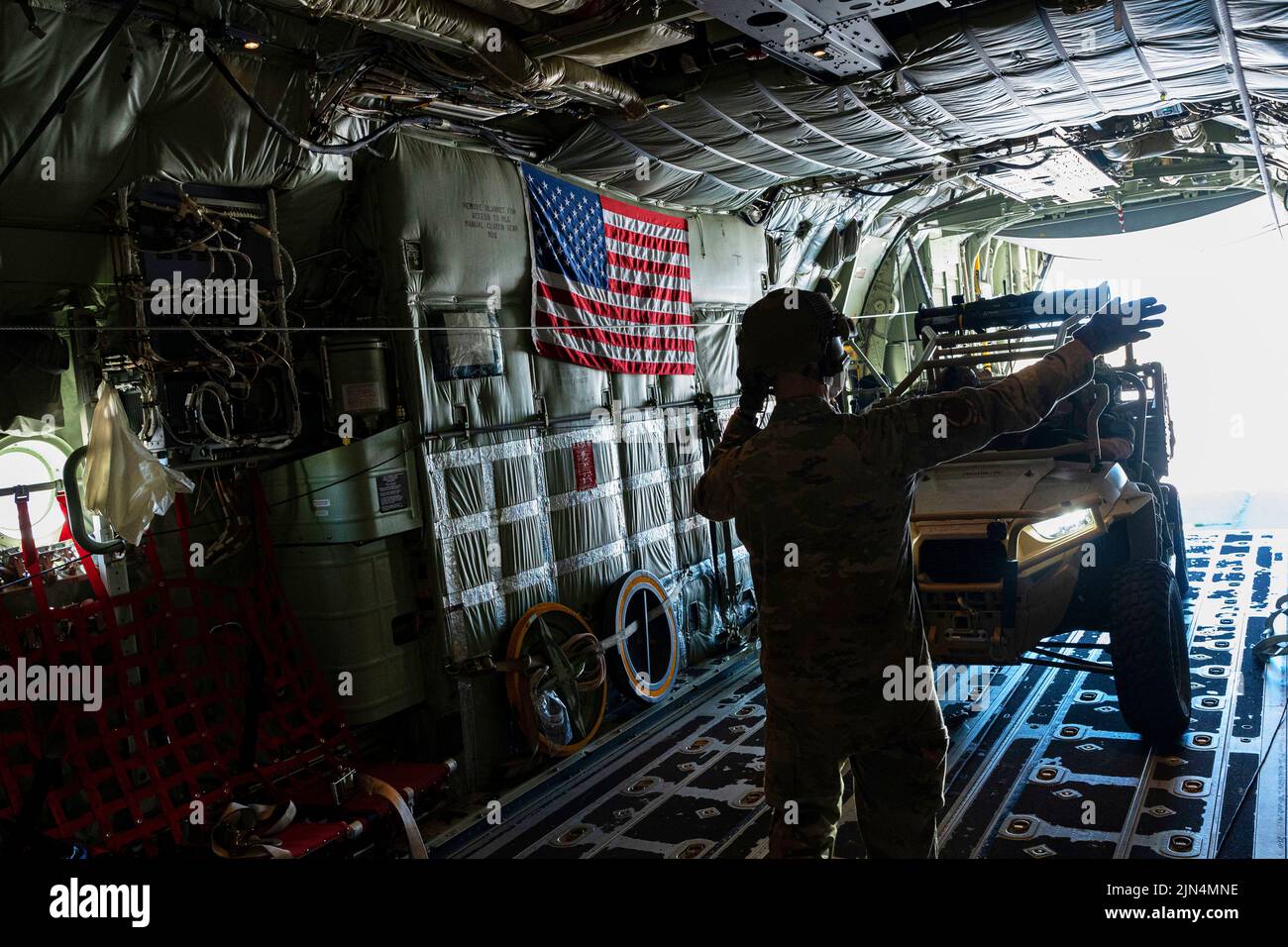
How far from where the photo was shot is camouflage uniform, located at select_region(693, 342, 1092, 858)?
3.21 metres

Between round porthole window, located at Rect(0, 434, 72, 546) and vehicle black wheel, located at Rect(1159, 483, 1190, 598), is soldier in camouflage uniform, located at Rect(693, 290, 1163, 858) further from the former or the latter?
vehicle black wheel, located at Rect(1159, 483, 1190, 598)

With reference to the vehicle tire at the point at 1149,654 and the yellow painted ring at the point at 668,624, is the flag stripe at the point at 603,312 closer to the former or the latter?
the yellow painted ring at the point at 668,624

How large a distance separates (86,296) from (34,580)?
1.47m

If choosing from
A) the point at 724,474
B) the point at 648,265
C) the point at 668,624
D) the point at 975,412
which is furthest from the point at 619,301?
the point at 975,412

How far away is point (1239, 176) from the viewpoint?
A: 1223 centimetres

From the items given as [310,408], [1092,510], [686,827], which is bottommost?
[686,827]

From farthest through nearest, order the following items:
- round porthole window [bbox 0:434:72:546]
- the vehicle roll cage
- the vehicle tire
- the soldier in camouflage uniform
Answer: the vehicle roll cage, the vehicle tire, round porthole window [bbox 0:434:72:546], the soldier in camouflage uniform

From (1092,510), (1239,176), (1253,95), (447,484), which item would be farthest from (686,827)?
(1239,176)

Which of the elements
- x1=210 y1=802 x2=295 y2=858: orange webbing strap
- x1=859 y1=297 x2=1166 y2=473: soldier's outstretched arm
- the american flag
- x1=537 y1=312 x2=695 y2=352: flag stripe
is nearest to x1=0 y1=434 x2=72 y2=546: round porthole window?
x1=210 y1=802 x2=295 y2=858: orange webbing strap

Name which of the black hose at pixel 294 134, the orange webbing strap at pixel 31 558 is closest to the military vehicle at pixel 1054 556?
the black hose at pixel 294 134

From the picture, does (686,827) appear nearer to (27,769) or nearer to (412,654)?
(412,654)

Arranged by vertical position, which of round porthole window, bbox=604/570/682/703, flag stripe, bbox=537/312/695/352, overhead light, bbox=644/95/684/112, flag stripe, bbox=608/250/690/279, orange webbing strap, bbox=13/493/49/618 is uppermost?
overhead light, bbox=644/95/684/112

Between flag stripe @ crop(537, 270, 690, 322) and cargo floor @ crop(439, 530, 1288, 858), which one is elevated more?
flag stripe @ crop(537, 270, 690, 322)

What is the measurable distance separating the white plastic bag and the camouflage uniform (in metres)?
3.14
